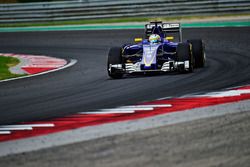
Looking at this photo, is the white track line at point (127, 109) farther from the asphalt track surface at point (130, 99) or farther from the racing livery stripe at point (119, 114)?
the asphalt track surface at point (130, 99)

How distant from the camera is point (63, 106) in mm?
12078

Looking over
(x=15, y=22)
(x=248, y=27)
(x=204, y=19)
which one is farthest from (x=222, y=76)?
(x=15, y=22)

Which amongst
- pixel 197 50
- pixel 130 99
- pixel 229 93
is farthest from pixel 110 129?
pixel 197 50

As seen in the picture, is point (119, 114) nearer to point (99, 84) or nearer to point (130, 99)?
point (130, 99)

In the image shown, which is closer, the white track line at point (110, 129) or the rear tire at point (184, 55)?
A: the white track line at point (110, 129)

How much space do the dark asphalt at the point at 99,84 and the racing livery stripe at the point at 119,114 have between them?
0.44 metres

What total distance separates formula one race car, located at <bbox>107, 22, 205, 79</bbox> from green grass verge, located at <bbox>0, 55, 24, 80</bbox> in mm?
2850

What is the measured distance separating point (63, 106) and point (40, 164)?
4.16 meters

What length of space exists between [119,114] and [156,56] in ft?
17.2

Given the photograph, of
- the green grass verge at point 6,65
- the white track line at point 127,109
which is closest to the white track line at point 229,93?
the white track line at point 127,109

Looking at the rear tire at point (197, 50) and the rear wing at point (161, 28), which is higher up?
the rear wing at point (161, 28)

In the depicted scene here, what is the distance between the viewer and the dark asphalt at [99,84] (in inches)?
476

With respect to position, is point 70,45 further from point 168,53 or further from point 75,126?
point 75,126

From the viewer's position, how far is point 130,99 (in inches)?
488
